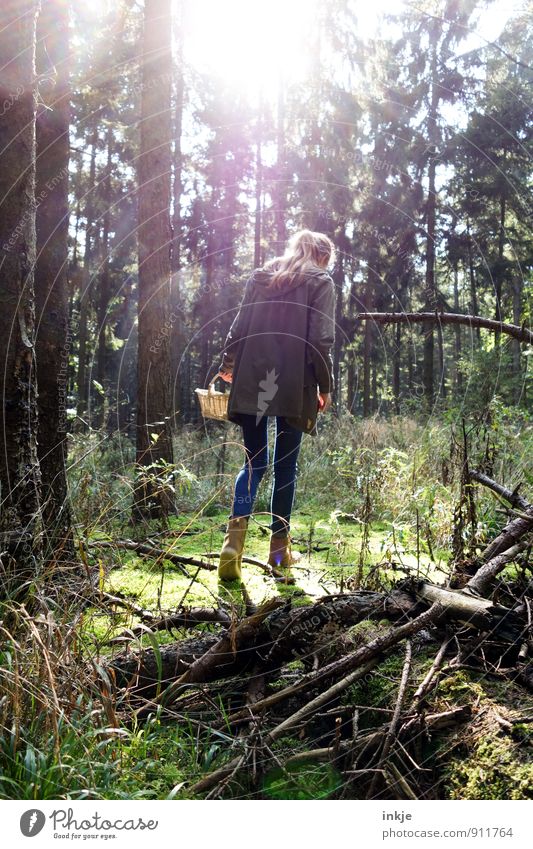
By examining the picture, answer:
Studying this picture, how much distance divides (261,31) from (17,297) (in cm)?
442

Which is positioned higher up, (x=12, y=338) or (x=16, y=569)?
(x=12, y=338)

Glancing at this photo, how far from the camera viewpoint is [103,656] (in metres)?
1.99

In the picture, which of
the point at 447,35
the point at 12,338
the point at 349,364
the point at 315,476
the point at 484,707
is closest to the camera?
the point at 484,707

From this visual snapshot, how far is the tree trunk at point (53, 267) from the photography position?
11.2ft

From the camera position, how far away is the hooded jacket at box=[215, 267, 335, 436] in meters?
3.54

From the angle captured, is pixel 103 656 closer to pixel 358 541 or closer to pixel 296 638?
pixel 296 638

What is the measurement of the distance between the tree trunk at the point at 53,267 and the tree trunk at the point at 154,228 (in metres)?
1.85

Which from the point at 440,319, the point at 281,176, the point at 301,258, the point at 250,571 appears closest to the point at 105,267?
the point at 281,176

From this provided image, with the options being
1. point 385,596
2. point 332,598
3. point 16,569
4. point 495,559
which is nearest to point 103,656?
point 16,569

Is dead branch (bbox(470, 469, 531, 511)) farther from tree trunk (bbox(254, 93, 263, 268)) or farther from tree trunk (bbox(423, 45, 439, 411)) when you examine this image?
tree trunk (bbox(254, 93, 263, 268))

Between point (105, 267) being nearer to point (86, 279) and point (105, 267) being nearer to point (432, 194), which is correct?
point (86, 279)

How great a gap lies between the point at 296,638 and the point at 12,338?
5.26 ft

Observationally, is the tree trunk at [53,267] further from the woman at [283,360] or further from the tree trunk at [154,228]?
the tree trunk at [154,228]
